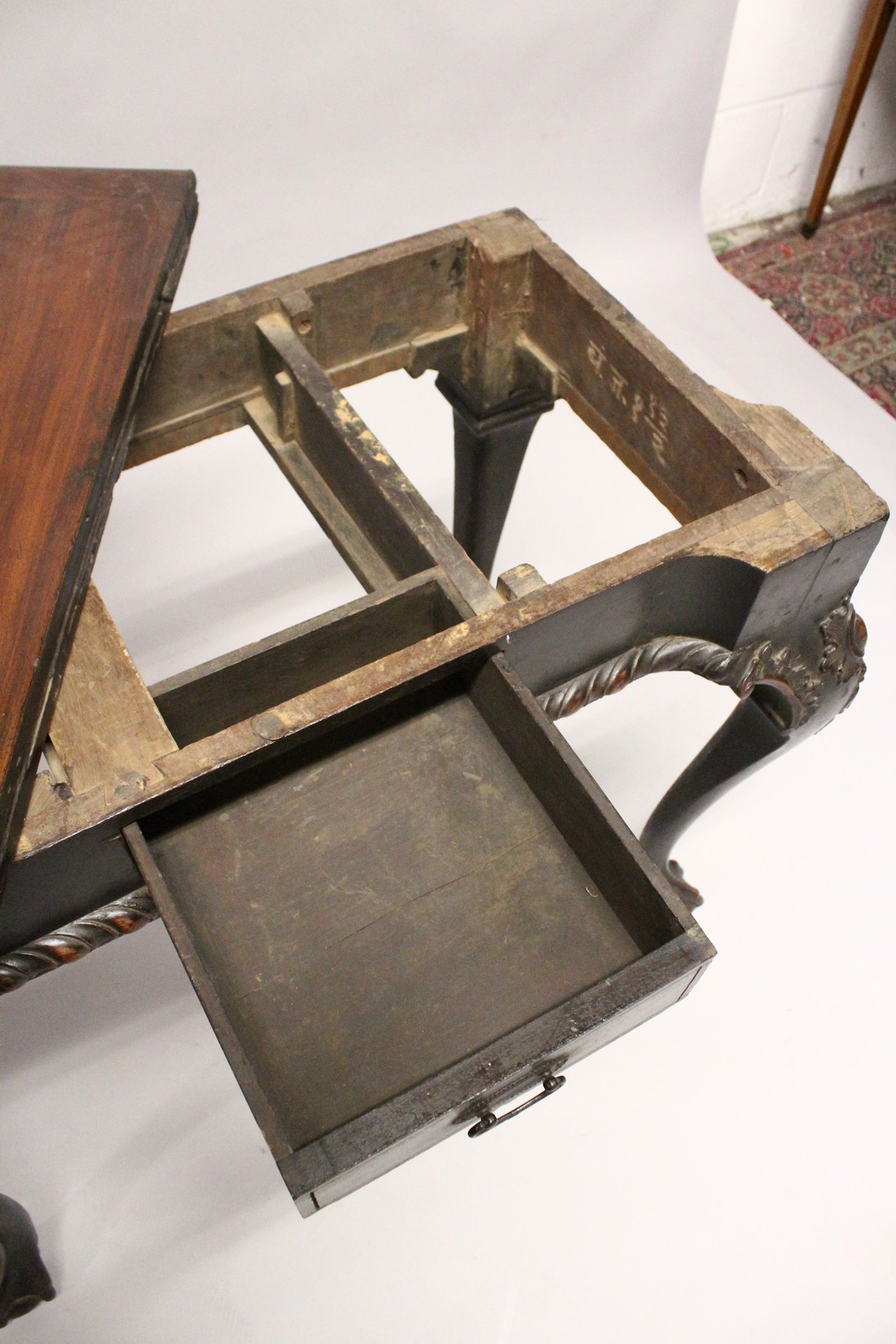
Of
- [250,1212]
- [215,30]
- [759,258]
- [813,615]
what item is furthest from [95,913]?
[759,258]

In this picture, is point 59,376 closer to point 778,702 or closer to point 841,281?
point 778,702

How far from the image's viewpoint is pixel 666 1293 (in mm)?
1594

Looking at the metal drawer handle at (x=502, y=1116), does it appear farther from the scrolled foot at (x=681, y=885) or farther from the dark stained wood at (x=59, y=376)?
the scrolled foot at (x=681, y=885)

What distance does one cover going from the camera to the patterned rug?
10.1 ft

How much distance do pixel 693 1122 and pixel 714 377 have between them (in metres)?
1.75

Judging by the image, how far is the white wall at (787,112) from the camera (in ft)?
10.1

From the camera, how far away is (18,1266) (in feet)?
4.75

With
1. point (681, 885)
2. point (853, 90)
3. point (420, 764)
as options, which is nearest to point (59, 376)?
point (420, 764)

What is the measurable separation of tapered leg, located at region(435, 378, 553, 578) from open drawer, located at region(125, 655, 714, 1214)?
31.4 inches

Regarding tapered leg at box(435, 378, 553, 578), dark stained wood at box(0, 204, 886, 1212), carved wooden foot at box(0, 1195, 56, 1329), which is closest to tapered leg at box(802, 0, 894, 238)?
tapered leg at box(435, 378, 553, 578)

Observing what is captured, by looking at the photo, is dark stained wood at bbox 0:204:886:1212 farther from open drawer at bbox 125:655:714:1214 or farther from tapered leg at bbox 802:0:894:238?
tapered leg at bbox 802:0:894:238

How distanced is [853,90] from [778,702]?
2.20 metres

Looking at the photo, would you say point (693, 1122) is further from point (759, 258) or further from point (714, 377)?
point (759, 258)

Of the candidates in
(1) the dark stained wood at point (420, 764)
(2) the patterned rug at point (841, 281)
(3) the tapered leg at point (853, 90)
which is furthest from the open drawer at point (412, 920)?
(3) the tapered leg at point (853, 90)
